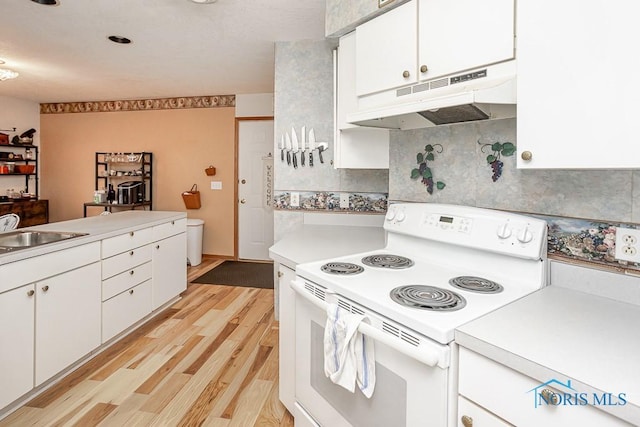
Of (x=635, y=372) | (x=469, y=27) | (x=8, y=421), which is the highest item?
(x=469, y=27)

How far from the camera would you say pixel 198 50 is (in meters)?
3.30

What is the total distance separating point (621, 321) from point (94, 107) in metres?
6.63

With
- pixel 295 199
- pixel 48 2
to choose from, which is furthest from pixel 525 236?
pixel 48 2

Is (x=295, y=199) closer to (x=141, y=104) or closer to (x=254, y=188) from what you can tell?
(x=254, y=188)

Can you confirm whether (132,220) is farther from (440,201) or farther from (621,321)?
(621,321)

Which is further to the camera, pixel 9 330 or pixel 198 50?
pixel 198 50

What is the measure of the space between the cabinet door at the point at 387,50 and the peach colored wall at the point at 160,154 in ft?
12.1

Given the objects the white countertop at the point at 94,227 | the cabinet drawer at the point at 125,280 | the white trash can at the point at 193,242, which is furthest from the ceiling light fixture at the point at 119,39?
the white trash can at the point at 193,242

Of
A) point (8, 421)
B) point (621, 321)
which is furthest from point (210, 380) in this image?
point (621, 321)

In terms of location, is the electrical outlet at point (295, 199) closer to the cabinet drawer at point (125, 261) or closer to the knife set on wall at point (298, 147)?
the knife set on wall at point (298, 147)

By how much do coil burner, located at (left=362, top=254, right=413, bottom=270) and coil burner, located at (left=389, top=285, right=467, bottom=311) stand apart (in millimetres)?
271

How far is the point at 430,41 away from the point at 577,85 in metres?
0.65

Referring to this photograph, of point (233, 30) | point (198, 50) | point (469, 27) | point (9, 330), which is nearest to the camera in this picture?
point (469, 27)

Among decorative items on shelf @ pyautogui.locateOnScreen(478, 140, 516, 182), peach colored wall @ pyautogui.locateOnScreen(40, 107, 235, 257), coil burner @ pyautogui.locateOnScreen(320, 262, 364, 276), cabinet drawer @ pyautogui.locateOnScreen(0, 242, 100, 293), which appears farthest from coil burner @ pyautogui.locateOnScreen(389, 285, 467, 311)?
peach colored wall @ pyautogui.locateOnScreen(40, 107, 235, 257)
